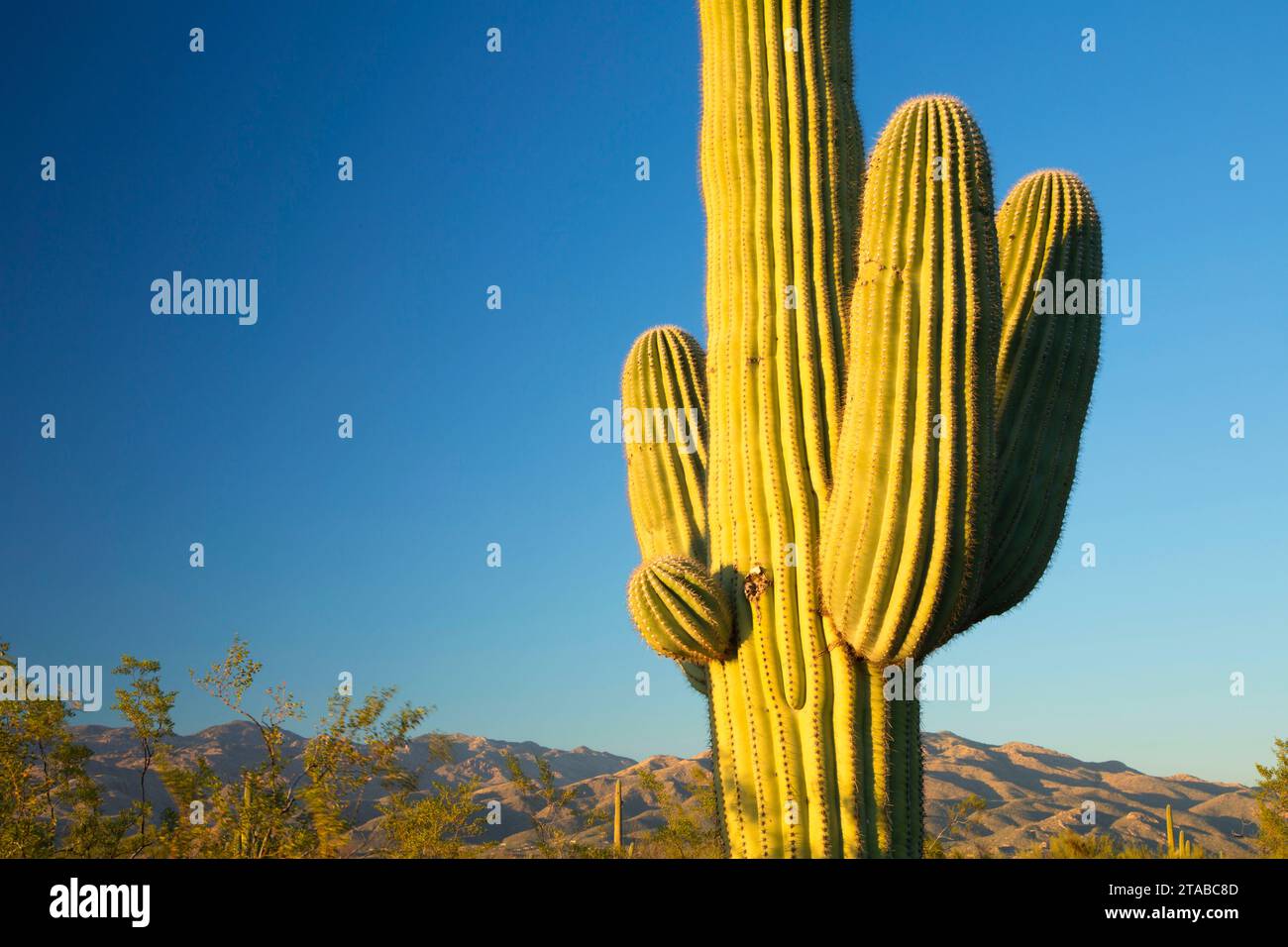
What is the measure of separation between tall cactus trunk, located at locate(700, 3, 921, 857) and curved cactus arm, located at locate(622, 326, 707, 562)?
78cm

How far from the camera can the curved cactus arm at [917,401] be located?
5.25 m

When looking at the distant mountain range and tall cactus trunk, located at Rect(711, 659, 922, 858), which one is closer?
tall cactus trunk, located at Rect(711, 659, 922, 858)

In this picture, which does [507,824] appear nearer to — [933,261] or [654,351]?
[654,351]

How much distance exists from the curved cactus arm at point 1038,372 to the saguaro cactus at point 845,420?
0.04 ft

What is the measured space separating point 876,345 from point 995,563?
146 centimetres

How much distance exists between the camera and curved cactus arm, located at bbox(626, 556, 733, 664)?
5.67 metres

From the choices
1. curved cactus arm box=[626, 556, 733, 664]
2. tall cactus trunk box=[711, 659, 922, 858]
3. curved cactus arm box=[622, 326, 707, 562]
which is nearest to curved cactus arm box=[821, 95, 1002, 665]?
tall cactus trunk box=[711, 659, 922, 858]

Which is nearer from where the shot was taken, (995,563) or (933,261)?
(933,261)

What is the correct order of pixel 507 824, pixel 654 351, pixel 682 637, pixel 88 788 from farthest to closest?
pixel 507 824, pixel 88 788, pixel 654 351, pixel 682 637

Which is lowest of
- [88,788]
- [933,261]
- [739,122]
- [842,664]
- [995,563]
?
[88,788]

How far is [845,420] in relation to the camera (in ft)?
18.2

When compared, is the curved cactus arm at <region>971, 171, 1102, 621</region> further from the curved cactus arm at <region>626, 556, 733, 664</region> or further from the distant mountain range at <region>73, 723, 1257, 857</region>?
the distant mountain range at <region>73, 723, 1257, 857</region>
